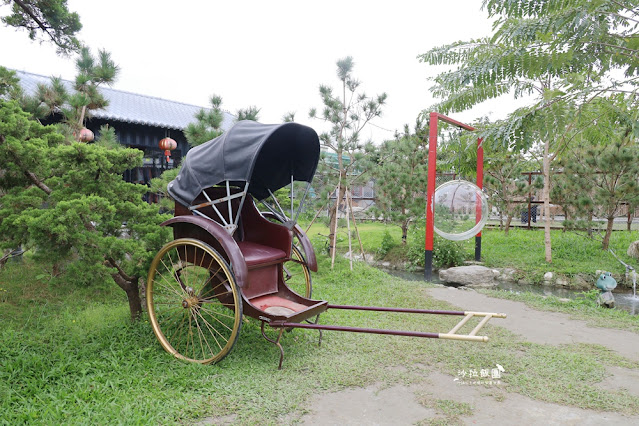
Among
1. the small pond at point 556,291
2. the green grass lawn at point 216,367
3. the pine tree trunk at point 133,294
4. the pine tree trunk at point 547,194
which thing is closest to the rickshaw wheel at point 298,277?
the green grass lawn at point 216,367

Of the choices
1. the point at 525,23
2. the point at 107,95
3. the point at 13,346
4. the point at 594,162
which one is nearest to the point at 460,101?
the point at 525,23

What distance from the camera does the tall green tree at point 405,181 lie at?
404 inches

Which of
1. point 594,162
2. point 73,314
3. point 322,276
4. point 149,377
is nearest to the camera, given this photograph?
point 149,377

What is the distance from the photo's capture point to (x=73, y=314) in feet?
15.1

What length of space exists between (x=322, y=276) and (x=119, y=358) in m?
4.36

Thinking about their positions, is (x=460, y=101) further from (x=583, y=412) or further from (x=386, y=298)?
(x=583, y=412)

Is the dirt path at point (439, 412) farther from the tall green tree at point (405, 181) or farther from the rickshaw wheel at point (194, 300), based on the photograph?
the tall green tree at point (405, 181)

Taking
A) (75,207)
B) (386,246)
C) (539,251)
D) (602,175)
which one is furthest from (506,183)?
(75,207)

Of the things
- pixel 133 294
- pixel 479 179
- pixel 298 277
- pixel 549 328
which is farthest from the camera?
pixel 479 179

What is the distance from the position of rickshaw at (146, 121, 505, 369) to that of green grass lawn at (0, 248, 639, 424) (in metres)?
0.25

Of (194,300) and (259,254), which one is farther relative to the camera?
(259,254)

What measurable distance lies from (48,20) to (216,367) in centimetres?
379

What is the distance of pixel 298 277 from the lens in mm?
7480

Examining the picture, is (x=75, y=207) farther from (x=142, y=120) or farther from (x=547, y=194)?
(x=547, y=194)
